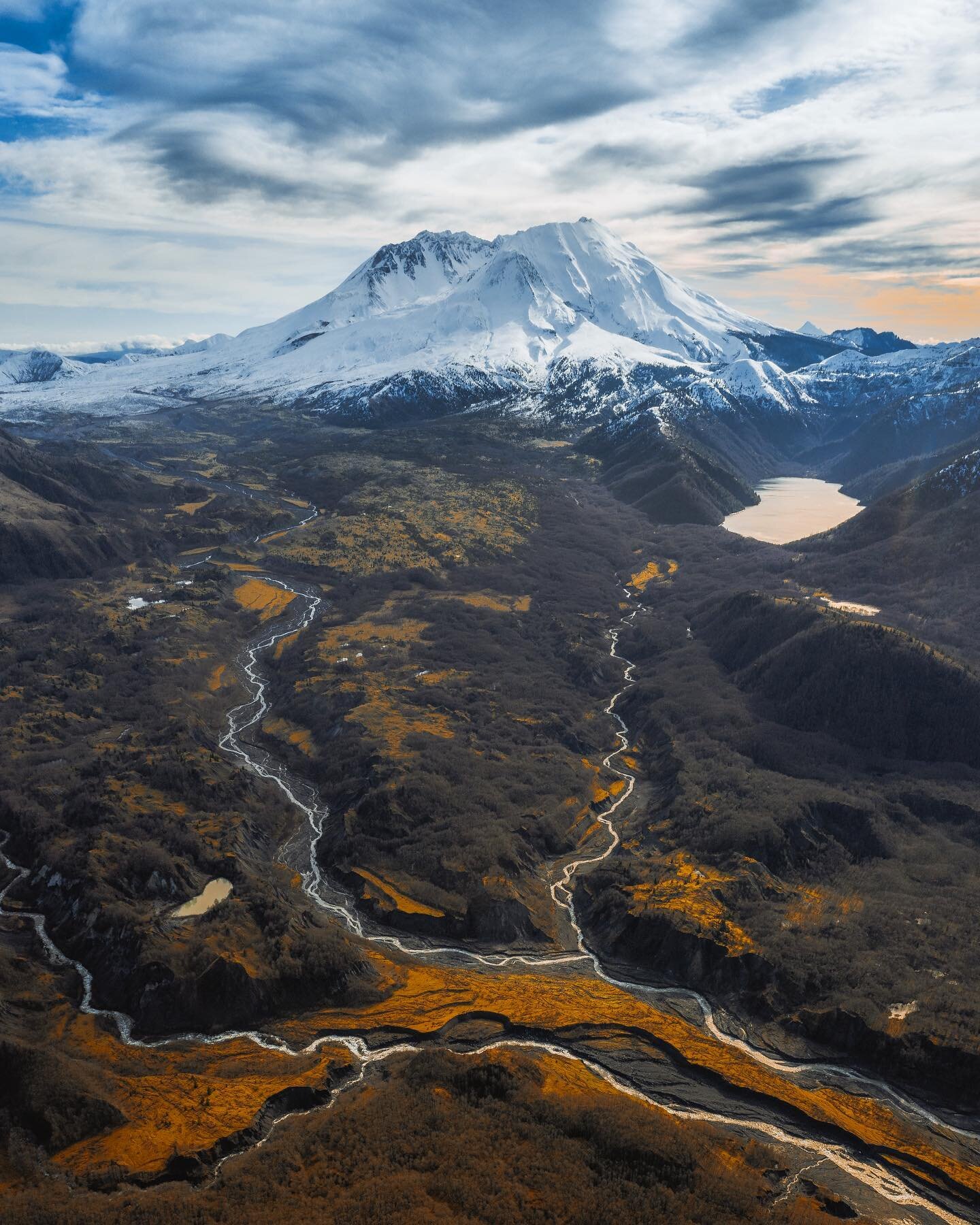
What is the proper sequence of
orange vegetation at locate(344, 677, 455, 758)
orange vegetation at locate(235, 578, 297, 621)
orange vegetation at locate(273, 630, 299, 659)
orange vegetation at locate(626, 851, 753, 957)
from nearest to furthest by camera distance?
orange vegetation at locate(626, 851, 753, 957) → orange vegetation at locate(344, 677, 455, 758) → orange vegetation at locate(273, 630, 299, 659) → orange vegetation at locate(235, 578, 297, 621)

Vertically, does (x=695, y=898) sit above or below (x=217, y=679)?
below

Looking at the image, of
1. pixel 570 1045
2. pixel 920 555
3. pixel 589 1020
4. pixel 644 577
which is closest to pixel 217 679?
pixel 589 1020

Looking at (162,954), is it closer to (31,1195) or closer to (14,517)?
(31,1195)

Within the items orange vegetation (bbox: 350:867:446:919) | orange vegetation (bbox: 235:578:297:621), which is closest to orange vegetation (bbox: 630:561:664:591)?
orange vegetation (bbox: 235:578:297:621)

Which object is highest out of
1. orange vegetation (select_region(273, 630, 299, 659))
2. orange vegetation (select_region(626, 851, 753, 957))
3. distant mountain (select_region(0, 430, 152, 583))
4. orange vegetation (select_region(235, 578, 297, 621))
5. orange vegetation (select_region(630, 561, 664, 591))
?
distant mountain (select_region(0, 430, 152, 583))

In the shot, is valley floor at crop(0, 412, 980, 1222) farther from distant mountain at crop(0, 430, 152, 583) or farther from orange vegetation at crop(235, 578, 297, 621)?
distant mountain at crop(0, 430, 152, 583)

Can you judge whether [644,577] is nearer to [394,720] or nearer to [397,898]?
[394,720]

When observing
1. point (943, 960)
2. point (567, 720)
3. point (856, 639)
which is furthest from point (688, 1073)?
point (856, 639)
